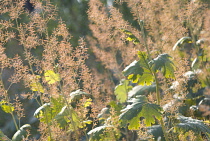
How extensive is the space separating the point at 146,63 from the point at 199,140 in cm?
119

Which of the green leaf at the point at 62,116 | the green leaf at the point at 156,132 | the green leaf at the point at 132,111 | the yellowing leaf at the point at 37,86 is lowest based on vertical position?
the green leaf at the point at 156,132

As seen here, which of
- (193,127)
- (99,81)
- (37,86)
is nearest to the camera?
(193,127)

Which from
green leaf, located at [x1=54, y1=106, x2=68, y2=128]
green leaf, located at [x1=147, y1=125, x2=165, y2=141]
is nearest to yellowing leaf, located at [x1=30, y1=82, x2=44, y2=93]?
green leaf, located at [x1=54, y1=106, x2=68, y2=128]

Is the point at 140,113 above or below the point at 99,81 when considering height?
below

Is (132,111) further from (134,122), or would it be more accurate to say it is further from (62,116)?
(62,116)

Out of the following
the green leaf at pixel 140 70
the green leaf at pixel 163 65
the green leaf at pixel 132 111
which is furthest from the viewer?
the green leaf at pixel 140 70

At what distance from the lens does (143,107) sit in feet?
10.3

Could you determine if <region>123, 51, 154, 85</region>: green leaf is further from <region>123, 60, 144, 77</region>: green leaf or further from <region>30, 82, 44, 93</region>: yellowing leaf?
<region>30, 82, 44, 93</region>: yellowing leaf

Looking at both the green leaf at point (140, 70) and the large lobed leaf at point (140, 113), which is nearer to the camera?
the large lobed leaf at point (140, 113)

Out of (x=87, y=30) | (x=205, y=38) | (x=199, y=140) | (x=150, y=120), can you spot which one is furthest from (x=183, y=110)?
(x=87, y=30)

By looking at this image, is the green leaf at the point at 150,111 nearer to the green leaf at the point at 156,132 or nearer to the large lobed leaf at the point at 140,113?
the large lobed leaf at the point at 140,113

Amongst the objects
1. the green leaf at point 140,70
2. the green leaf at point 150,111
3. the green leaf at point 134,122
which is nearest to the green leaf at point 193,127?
the green leaf at point 150,111

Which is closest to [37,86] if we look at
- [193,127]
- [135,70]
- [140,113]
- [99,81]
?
[99,81]

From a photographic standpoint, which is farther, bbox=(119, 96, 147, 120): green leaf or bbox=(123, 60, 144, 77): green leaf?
bbox=(123, 60, 144, 77): green leaf
